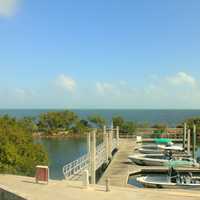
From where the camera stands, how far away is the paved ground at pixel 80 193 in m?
14.3

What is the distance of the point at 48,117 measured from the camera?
67500 mm

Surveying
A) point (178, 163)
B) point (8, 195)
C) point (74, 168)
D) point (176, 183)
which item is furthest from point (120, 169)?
point (8, 195)

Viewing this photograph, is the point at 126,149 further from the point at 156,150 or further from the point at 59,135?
the point at 59,135

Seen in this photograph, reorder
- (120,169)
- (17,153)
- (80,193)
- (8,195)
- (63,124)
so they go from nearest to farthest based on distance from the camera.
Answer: (80,193), (8,195), (17,153), (120,169), (63,124)

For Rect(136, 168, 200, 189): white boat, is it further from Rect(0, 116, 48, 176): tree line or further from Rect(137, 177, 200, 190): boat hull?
Rect(0, 116, 48, 176): tree line

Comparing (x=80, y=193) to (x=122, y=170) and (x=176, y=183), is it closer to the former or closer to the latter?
(x=176, y=183)

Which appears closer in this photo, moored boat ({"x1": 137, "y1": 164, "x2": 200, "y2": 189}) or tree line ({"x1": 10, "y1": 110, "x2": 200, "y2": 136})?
moored boat ({"x1": 137, "y1": 164, "x2": 200, "y2": 189})

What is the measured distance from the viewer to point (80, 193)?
1507 centimetres

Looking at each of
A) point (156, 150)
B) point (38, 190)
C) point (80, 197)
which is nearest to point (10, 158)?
point (38, 190)

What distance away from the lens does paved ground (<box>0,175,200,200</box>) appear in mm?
14320

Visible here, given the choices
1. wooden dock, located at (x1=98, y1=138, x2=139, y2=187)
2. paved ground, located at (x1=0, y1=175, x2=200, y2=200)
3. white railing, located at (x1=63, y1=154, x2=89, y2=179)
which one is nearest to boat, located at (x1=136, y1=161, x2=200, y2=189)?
wooden dock, located at (x1=98, y1=138, x2=139, y2=187)

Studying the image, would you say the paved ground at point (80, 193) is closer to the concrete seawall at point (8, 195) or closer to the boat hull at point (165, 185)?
the concrete seawall at point (8, 195)

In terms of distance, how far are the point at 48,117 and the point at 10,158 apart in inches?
1873

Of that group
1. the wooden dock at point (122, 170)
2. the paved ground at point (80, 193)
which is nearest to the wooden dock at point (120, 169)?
the wooden dock at point (122, 170)
